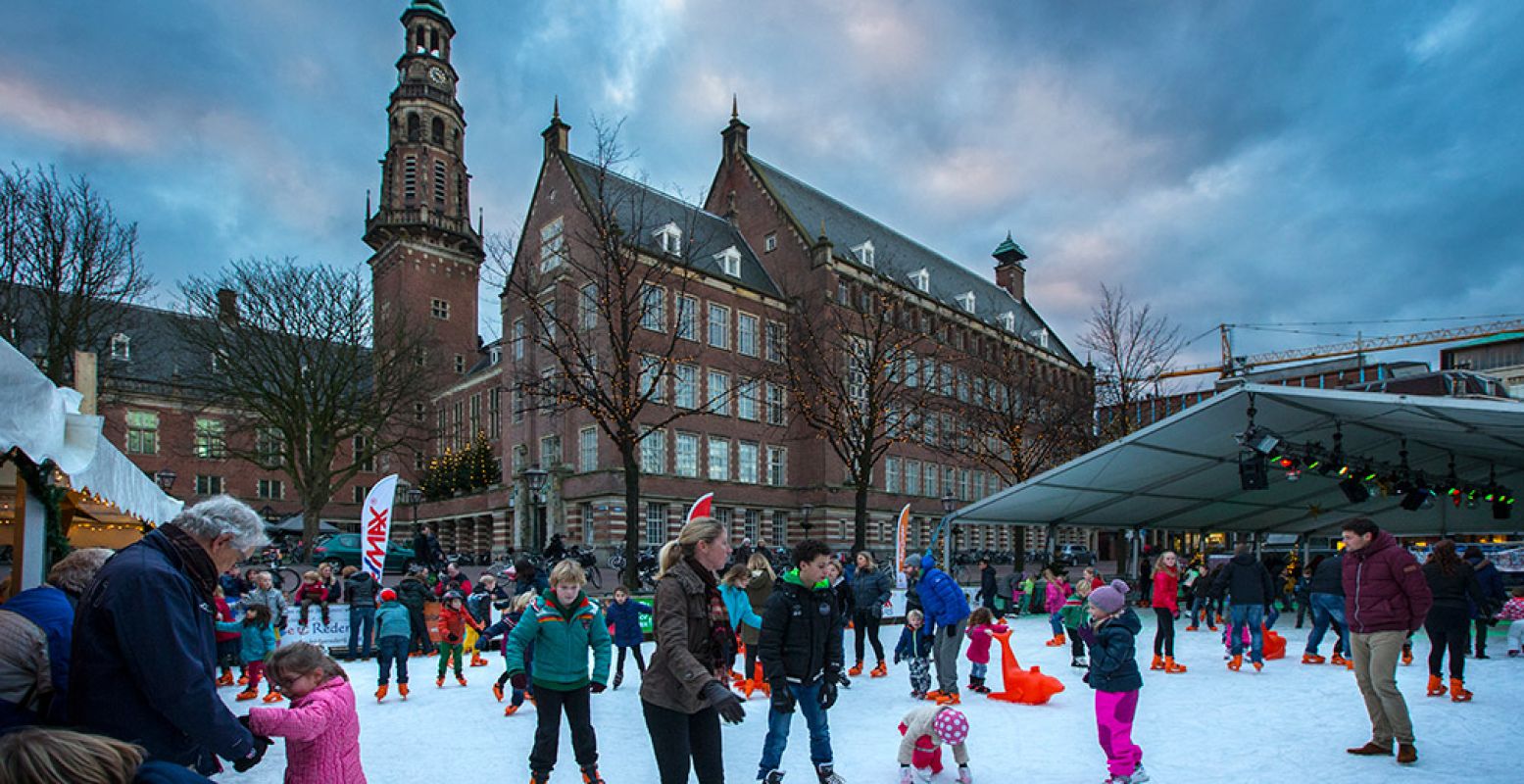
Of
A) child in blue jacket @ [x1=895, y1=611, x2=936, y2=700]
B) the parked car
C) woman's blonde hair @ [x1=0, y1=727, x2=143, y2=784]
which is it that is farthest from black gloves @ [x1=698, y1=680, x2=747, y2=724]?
the parked car

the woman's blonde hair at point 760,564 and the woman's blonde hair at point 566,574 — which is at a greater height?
the woman's blonde hair at point 566,574

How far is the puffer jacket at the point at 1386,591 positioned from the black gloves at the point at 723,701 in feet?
18.1

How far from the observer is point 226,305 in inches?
1289

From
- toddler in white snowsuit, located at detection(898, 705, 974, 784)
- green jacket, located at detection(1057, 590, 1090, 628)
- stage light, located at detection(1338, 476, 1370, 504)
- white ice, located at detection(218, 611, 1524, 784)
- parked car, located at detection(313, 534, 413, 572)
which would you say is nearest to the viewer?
toddler in white snowsuit, located at detection(898, 705, 974, 784)

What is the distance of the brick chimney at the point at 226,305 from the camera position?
102 feet

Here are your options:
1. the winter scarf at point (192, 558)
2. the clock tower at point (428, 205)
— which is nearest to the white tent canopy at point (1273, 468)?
the winter scarf at point (192, 558)

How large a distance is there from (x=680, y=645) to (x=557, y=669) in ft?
5.87

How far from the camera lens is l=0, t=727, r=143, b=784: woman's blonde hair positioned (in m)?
1.59

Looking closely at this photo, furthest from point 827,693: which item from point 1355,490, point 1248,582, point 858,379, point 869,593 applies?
point 858,379

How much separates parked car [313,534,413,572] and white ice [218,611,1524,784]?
876 inches

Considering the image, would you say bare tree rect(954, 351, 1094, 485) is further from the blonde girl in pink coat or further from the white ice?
the blonde girl in pink coat

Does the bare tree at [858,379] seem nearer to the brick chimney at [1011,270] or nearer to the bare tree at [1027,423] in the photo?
the bare tree at [1027,423]

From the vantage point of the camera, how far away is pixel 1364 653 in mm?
7102

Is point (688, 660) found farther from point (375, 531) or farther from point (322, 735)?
point (375, 531)
